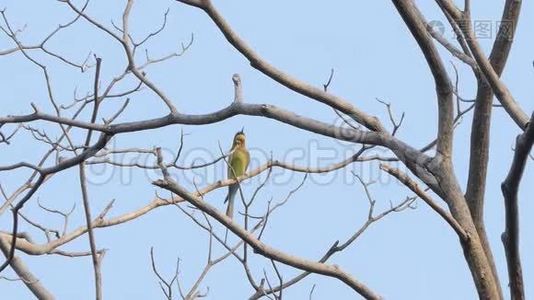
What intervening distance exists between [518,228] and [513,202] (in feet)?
0.31

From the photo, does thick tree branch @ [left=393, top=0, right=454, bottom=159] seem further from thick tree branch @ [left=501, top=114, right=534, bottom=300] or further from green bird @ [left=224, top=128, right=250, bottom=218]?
green bird @ [left=224, top=128, right=250, bottom=218]

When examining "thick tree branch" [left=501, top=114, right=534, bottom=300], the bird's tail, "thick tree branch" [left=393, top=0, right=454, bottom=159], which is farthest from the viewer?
the bird's tail

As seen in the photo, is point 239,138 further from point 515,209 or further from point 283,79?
point 515,209

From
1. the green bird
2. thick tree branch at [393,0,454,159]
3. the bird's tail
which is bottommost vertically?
thick tree branch at [393,0,454,159]

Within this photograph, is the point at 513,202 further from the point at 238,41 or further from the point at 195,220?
the point at 195,220

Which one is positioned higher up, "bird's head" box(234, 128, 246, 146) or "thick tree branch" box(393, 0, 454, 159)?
"bird's head" box(234, 128, 246, 146)

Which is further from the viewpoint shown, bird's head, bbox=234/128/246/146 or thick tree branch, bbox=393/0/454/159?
bird's head, bbox=234/128/246/146

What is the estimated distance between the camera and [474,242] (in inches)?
100

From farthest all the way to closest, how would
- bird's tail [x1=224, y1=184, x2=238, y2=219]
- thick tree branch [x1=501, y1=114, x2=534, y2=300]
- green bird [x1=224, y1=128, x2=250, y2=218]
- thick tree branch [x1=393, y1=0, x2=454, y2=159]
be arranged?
1. green bird [x1=224, y1=128, x2=250, y2=218]
2. bird's tail [x1=224, y1=184, x2=238, y2=219]
3. thick tree branch [x1=393, y1=0, x2=454, y2=159]
4. thick tree branch [x1=501, y1=114, x2=534, y2=300]

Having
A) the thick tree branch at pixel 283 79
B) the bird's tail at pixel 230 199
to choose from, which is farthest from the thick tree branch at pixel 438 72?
the bird's tail at pixel 230 199

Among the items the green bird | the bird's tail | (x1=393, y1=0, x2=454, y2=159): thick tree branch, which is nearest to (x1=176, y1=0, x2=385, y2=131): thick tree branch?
(x1=393, y1=0, x2=454, y2=159): thick tree branch

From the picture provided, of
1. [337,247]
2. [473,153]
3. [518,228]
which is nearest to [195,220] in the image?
[337,247]

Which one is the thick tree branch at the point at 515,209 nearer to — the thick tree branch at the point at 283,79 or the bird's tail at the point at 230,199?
the thick tree branch at the point at 283,79

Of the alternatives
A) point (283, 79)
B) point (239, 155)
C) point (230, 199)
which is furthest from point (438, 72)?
point (239, 155)
